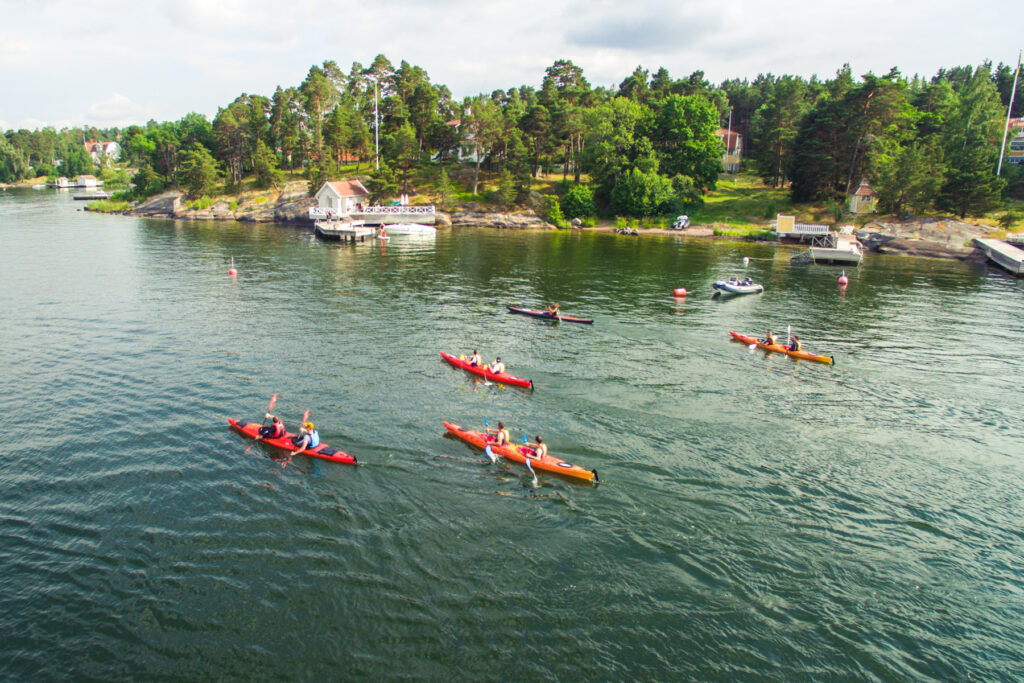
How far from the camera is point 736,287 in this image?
2331 inches

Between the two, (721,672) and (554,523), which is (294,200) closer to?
(554,523)

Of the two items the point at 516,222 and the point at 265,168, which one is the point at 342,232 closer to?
the point at 516,222

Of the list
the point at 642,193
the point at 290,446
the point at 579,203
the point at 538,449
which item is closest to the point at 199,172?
the point at 579,203

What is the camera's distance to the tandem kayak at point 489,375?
3416 cm

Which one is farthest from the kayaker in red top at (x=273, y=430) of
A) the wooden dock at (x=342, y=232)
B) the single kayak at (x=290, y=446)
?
the wooden dock at (x=342, y=232)

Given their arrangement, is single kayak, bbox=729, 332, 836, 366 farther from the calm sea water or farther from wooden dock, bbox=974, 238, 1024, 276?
wooden dock, bbox=974, 238, 1024, 276

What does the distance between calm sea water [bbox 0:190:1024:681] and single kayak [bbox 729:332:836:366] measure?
1.04 meters

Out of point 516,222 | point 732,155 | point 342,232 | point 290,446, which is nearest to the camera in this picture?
point 290,446

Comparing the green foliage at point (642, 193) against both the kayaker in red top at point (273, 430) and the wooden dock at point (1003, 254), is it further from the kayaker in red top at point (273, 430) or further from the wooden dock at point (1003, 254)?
the kayaker in red top at point (273, 430)

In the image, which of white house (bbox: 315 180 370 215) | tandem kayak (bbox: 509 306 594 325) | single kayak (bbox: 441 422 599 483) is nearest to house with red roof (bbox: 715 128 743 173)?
white house (bbox: 315 180 370 215)

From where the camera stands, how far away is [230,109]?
141 metres

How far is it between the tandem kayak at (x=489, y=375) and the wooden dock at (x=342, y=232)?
65.5m

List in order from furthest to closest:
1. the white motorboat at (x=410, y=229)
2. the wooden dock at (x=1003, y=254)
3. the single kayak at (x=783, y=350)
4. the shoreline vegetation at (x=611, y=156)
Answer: the white motorboat at (x=410, y=229)
the shoreline vegetation at (x=611, y=156)
the wooden dock at (x=1003, y=254)
the single kayak at (x=783, y=350)

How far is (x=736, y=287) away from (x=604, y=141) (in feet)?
221
